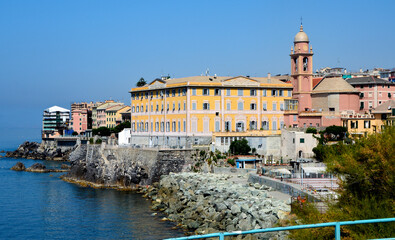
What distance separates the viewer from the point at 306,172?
4412 cm

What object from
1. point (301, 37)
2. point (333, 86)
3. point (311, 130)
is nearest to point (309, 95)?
point (333, 86)

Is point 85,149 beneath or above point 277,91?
beneath

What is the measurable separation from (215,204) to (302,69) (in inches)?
1278

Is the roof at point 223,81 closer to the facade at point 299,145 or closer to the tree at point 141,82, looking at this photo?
the facade at point 299,145

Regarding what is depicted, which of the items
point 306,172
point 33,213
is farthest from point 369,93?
point 33,213

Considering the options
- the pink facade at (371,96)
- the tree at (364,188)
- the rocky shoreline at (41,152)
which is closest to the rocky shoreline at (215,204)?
the tree at (364,188)

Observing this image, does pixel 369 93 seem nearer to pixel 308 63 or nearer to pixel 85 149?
pixel 308 63

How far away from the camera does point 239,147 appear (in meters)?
60.1

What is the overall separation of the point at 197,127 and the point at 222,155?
619 centimetres

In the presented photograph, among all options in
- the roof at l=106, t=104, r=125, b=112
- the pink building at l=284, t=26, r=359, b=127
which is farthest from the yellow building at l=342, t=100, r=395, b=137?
the roof at l=106, t=104, r=125, b=112

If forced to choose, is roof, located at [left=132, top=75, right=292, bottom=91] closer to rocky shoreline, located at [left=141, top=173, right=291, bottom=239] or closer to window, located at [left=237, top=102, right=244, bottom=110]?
window, located at [left=237, top=102, right=244, bottom=110]

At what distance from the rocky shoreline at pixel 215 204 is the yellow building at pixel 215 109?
1137cm

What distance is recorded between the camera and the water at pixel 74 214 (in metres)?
38.5

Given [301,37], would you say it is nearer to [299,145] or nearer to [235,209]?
[299,145]
